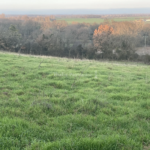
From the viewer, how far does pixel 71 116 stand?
445cm

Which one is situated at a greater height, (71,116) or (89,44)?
(89,44)

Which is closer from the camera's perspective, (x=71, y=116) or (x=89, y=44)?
(x=71, y=116)

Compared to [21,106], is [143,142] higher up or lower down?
lower down

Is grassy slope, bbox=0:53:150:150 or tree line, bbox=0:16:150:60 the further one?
tree line, bbox=0:16:150:60

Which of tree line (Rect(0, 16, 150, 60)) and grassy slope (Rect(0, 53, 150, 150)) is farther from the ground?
tree line (Rect(0, 16, 150, 60))

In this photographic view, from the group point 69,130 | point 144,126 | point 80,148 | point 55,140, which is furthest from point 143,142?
point 55,140

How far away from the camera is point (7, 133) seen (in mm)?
3443

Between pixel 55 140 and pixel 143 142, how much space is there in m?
2.10

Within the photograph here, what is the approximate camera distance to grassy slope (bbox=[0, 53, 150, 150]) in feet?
10.7

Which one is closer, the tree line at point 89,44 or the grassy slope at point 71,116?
the grassy slope at point 71,116

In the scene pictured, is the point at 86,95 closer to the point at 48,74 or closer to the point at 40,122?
the point at 40,122

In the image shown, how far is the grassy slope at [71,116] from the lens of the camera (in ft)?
10.7

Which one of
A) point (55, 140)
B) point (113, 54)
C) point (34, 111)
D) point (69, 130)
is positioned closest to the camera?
point (55, 140)

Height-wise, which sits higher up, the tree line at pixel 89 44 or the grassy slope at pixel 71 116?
the tree line at pixel 89 44
